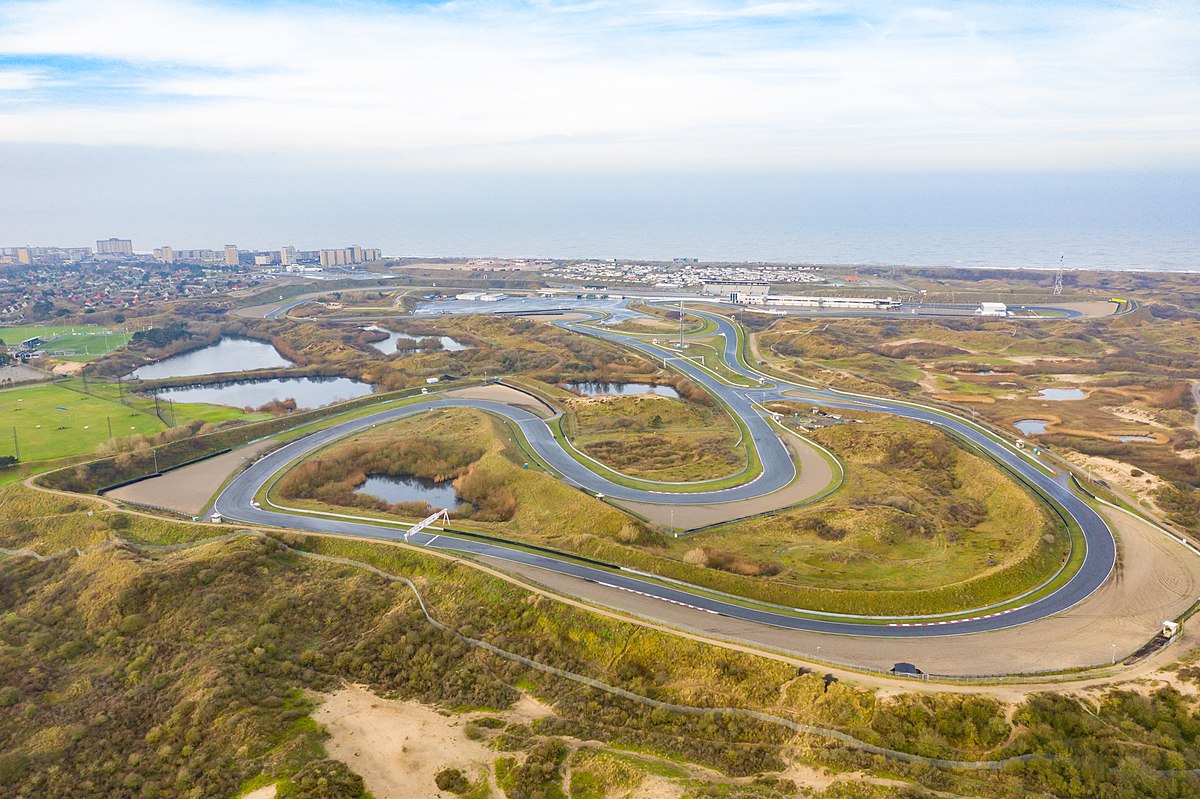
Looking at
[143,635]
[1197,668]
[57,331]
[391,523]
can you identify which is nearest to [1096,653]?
[1197,668]

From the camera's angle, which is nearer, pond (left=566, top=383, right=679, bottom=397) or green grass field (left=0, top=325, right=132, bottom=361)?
pond (left=566, top=383, right=679, bottom=397)

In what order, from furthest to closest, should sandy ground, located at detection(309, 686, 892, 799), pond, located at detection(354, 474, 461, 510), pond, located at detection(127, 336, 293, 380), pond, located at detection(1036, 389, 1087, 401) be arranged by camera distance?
1. pond, located at detection(127, 336, 293, 380)
2. pond, located at detection(1036, 389, 1087, 401)
3. pond, located at detection(354, 474, 461, 510)
4. sandy ground, located at detection(309, 686, 892, 799)

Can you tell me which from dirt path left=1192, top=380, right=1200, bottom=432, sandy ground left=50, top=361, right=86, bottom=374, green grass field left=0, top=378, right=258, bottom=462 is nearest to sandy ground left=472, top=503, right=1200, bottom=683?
dirt path left=1192, top=380, right=1200, bottom=432

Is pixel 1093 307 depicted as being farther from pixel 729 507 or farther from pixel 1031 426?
pixel 729 507

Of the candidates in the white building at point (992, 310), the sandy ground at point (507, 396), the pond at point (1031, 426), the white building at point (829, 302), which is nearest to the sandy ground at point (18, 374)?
the sandy ground at point (507, 396)

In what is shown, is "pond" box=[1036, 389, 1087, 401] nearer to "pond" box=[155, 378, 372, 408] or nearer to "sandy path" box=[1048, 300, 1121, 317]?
"sandy path" box=[1048, 300, 1121, 317]
